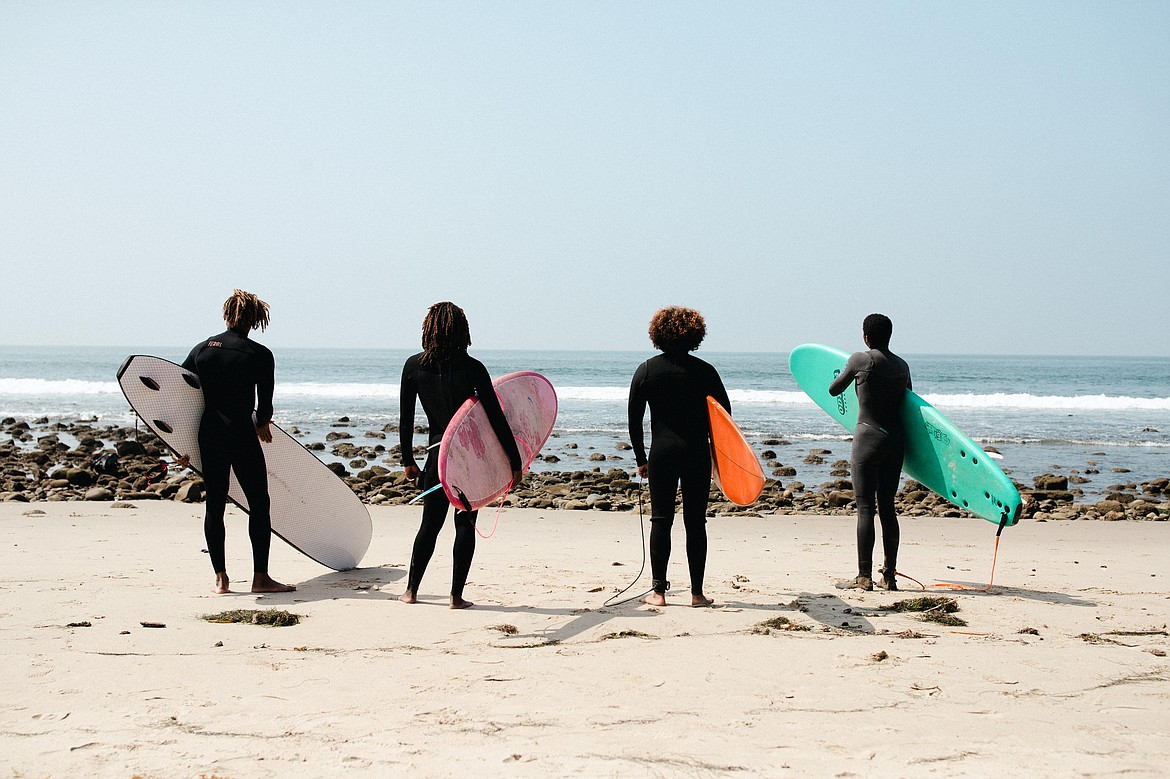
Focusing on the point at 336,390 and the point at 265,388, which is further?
the point at 336,390

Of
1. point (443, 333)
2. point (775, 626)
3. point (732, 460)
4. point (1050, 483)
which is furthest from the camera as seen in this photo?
point (1050, 483)

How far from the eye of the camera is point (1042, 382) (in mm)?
42594

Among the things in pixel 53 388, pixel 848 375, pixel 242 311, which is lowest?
pixel 53 388

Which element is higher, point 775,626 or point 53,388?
point 775,626

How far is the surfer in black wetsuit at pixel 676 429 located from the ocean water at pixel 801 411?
27.2 feet

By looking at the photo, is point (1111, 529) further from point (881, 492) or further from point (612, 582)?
point (612, 582)

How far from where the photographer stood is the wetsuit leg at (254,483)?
5.08 metres

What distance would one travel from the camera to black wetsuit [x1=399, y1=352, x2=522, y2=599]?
15.5 ft

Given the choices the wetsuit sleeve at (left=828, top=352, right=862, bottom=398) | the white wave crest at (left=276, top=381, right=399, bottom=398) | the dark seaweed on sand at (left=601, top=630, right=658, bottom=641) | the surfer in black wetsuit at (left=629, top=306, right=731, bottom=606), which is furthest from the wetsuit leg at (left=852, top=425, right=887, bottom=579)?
the white wave crest at (left=276, top=381, right=399, bottom=398)

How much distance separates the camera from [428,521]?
15.8 ft

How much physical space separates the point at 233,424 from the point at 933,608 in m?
3.82

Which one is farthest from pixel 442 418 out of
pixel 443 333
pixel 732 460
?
pixel 732 460

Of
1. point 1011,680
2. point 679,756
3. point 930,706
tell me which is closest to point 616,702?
point 679,756

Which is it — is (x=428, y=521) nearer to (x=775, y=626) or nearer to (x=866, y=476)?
(x=775, y=626)
